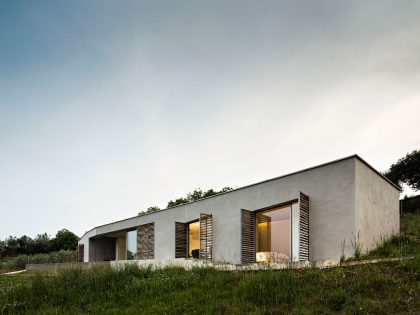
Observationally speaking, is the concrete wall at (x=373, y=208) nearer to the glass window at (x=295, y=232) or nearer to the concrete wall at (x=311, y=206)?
the concrete wall at (x=311, y=206)

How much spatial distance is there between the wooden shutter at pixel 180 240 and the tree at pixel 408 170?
67.6 feet

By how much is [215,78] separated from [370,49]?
563 cm

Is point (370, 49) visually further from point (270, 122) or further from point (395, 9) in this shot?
point (270, 122)

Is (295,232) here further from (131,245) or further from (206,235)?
(131,245)

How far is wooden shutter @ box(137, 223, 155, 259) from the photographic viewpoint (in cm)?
2047

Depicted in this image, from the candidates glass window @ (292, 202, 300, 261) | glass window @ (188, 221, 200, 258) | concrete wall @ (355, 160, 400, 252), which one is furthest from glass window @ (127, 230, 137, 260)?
concrete wall @ (355, 160, 400, 252)

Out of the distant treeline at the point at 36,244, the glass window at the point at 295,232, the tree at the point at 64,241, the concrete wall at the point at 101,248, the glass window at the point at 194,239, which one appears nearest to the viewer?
the glass window at the point at 295,232

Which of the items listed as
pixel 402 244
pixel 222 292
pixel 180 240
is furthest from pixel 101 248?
pixel 222 292

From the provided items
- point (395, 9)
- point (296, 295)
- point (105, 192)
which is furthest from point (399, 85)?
point (105, 192)

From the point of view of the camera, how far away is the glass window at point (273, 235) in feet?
43.7

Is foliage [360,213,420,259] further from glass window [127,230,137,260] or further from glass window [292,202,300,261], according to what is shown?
glass window [127,230,137,260]

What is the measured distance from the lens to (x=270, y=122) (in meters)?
17.3

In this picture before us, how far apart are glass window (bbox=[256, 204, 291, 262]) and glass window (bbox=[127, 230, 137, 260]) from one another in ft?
32.6

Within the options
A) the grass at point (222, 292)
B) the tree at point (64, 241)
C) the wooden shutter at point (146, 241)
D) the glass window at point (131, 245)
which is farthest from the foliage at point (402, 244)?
the tree at point (64, 241)
